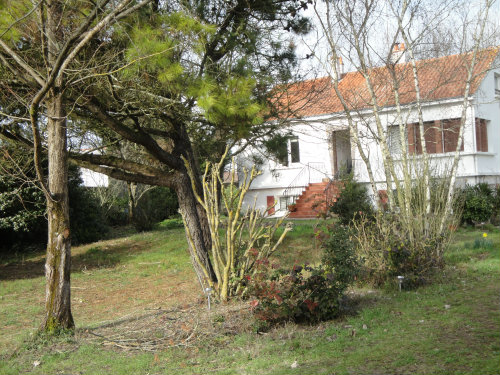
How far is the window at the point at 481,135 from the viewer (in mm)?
21163

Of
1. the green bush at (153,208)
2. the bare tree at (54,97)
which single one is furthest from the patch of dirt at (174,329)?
the green bush at (153,208)

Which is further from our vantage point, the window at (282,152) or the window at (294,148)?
the window at (294,148)

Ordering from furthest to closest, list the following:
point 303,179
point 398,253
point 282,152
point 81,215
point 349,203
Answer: point 303,179, point 81,215, point 349,203, point 282,152, point 398,253

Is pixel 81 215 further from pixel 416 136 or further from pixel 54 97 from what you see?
pixel 416 136

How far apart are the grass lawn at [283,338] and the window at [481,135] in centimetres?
1179

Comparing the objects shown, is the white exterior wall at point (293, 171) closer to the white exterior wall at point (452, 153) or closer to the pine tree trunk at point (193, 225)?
the white exterior wall at point (452, 153)

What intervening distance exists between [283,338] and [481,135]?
18400mm

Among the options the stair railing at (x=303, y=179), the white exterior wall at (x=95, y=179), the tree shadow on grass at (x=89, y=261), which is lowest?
the tree shadow on grass at (x=89, y=261)

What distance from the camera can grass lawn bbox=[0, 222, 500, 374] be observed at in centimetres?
515

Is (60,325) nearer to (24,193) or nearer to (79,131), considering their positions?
(79,131)

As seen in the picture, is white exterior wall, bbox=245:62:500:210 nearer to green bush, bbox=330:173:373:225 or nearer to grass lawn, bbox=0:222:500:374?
green bush, bbox=330:173:373:225

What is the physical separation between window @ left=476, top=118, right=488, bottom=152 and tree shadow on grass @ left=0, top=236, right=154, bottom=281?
13.7 metres

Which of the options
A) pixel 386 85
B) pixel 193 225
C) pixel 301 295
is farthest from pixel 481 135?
pixel 301 295

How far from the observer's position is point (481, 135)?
21688 millimetres
